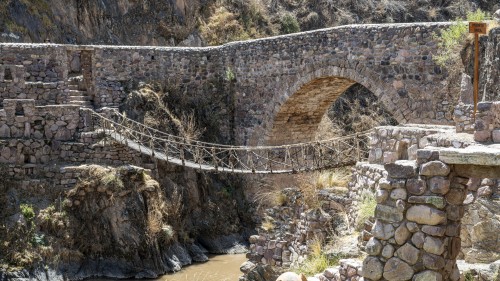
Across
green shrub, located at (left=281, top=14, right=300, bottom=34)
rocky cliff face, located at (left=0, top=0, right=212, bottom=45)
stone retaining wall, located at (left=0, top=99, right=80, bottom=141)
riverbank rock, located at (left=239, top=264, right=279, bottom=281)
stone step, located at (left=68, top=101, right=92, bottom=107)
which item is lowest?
riverbank rock, located at (left=239, top=264, right=279, bottom=281)

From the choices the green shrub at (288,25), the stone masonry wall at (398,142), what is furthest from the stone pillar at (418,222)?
the green shrub at (288,25)

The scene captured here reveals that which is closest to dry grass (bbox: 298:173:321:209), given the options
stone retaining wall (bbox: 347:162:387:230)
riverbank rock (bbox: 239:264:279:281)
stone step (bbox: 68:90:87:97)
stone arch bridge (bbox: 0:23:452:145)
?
stone retaining wall (bbox: 347:162:387:230)

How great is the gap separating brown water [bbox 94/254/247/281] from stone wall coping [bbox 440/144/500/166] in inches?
352

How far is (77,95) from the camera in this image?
17797 millimetres

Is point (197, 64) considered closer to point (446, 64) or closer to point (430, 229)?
point (446, 64)

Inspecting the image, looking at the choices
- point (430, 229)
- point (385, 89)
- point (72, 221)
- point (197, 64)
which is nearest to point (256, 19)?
point (197, 64)

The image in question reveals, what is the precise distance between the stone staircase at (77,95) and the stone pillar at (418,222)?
12.0 m

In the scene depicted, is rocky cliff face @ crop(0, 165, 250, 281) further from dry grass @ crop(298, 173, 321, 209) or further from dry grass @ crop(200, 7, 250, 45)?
dry grass @ crop(200, 7, 250, 45)

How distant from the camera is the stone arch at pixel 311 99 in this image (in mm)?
15516

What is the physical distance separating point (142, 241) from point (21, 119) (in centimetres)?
391

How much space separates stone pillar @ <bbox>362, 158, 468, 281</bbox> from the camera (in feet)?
21.2

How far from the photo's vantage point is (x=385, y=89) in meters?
15.4

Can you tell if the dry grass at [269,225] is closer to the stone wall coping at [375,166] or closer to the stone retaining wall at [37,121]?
the stone wall coping at [375,166]

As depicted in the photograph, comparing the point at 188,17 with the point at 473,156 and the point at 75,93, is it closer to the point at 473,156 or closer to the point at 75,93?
the point at 75,93
